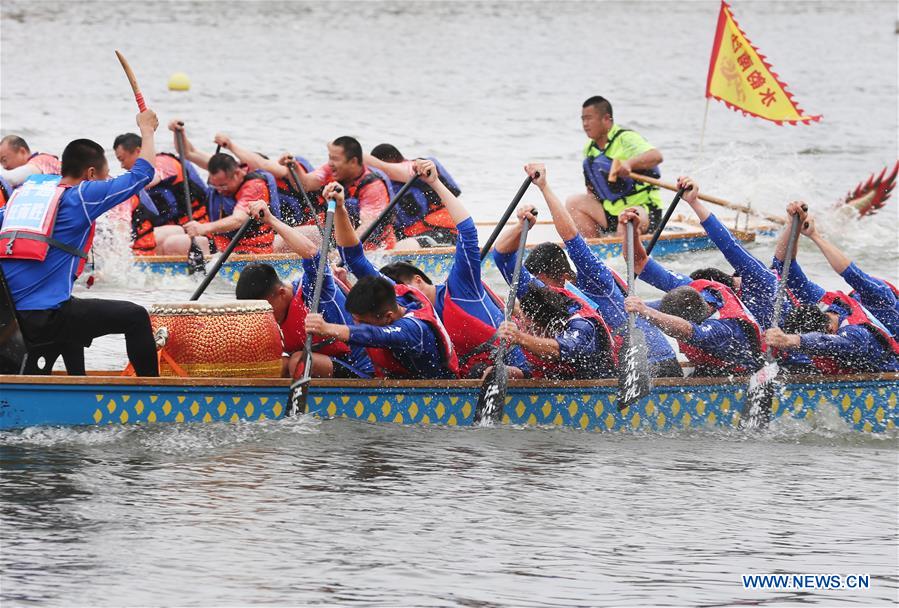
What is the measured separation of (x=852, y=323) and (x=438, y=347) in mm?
2588

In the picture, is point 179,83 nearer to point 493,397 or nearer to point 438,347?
point 438,347

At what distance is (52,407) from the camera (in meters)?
8.34

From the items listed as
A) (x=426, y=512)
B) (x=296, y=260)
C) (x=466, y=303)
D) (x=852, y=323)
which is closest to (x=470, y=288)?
(x=466, y=303)

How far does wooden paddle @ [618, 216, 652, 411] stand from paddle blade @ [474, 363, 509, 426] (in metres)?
0.68

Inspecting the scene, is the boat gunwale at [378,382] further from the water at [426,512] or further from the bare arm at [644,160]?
the bare arm at [644,160]

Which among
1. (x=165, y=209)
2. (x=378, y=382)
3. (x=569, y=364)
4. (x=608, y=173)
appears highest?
(x=608, y=173)

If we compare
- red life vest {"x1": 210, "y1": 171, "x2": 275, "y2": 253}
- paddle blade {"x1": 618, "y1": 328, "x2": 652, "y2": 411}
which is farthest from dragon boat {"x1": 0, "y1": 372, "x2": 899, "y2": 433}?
red life vest {"x1": 210, "y1": 171, "x2": 275, "y2": 253}

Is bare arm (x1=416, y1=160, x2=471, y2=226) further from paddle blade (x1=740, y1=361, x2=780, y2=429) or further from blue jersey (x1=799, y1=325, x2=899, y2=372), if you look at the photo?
blue jersey (x1=799, y1=325, x2=899, y2=372)

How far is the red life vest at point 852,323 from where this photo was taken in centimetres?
950

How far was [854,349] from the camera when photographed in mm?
9438

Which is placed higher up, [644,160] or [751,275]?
[644,160]

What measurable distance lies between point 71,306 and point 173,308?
587mm

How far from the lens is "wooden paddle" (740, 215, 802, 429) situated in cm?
933

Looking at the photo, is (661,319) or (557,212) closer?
(661,319)
